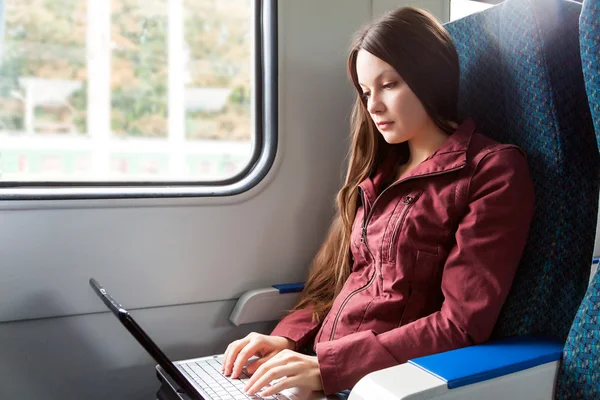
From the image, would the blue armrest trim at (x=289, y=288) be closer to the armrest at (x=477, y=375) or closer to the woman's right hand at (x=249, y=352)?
the woman's right hand at (x=249, y=352)

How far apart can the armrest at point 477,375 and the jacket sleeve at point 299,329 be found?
540mm

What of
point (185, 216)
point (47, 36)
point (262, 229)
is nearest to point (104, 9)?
Answer: point (47, 36)

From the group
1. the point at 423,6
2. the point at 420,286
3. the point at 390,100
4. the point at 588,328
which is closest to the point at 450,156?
the point at 390,100

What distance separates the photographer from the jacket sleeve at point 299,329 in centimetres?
156

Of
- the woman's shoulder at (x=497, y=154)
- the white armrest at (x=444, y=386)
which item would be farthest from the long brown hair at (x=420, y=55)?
the white armrest at (x=444, y=386)

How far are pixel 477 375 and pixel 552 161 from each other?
0.53 meters

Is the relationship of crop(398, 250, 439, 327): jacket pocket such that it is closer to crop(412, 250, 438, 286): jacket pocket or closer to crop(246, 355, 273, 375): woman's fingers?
crop(412, 250, 438, 286): jacket pocket

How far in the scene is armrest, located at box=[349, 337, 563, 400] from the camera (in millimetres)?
969

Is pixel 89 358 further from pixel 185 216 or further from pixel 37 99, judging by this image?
pixel 37 99

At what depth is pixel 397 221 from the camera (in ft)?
4.43

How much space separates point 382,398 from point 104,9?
4.84ft

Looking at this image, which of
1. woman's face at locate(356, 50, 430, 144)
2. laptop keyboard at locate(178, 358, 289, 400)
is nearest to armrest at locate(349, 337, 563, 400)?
laptop keyboard at locate(178, 358, 289, 400)

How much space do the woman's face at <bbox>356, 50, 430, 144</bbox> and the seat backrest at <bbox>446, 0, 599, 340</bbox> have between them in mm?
241

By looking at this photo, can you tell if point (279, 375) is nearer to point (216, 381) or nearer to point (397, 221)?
point (216, 381)
